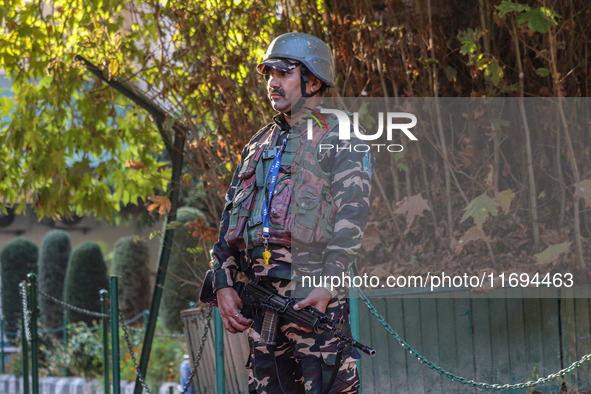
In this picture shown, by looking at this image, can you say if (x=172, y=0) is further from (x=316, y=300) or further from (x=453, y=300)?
(x=316, y=300)

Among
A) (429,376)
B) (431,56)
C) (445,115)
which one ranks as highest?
(431,56)

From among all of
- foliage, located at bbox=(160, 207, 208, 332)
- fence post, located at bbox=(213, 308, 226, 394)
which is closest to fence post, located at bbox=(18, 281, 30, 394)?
fence post, located at bbox=(213, 308, 226, 394)

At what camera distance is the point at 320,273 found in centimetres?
328

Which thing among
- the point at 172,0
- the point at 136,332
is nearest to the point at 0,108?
the point at 172,0

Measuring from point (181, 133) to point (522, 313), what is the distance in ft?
8.85

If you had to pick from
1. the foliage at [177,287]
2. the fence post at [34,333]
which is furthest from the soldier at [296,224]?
the foliage at [177,287]

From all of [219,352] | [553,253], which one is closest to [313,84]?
[219,352]

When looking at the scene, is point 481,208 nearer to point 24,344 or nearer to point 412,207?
point 412,207

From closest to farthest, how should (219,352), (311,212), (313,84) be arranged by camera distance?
(311,212), (313,84), (219,352)

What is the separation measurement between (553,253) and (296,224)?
2.37 metres

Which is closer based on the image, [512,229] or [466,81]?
[512,229]

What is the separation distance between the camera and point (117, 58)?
661 centimetres

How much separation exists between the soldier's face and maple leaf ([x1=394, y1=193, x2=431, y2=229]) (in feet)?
7.16

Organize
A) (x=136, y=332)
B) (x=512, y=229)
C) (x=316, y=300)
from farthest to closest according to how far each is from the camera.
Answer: (x=136, y=332) < (x=512, y=229) < (x=316, y=300)
